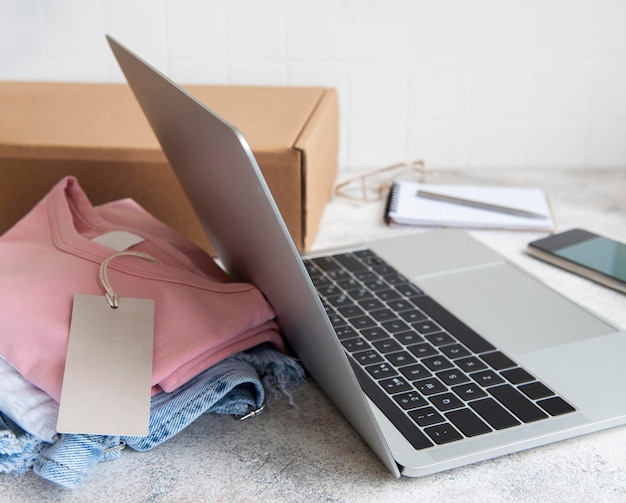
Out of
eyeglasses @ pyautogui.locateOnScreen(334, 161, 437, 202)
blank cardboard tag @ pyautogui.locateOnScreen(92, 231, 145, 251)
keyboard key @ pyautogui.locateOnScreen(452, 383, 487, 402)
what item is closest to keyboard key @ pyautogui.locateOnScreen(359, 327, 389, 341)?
keyboard key @ pyautogui.locateOnScreen(452, 383, 487, 402)

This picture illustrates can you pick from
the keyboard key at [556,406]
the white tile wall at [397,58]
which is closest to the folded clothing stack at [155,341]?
the keyboard key at [556,406]

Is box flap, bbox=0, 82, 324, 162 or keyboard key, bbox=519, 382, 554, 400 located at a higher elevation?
box flap, bbox=0, 82, 324, 162

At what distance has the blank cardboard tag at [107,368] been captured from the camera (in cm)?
55

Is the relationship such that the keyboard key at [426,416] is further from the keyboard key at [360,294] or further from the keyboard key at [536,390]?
the keyboard key at [360,294]

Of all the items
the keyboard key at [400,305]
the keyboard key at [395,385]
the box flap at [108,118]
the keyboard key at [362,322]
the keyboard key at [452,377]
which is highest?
the box flap at [108,118]

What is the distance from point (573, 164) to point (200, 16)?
0.68m

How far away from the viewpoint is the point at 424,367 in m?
0.65

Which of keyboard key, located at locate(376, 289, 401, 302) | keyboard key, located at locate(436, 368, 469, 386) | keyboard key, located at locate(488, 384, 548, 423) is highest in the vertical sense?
keyboard key, located at locate(376, 289, 401, 302)

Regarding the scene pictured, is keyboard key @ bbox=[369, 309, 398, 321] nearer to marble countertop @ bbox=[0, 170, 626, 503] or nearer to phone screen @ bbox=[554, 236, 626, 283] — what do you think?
marble countertop @ bbox=[0, 170, 626, 503]

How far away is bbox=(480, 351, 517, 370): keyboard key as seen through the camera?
66 cm

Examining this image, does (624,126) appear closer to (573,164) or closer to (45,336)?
(573,164)

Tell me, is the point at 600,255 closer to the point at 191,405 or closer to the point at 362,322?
the point at 362,322

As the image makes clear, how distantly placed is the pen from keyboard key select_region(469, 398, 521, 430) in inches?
20.5

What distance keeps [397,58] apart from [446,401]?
80 cm
